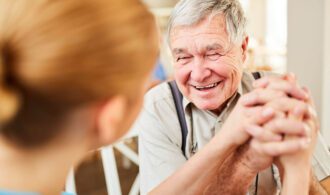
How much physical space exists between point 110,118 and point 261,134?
44cm

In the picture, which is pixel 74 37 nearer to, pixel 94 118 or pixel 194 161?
pixel 94 118

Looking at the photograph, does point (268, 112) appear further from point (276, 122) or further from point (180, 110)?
point (180, 110)

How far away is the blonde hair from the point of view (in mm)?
542

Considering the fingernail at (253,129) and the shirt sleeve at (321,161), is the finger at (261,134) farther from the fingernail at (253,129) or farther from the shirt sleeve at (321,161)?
the shirt sleeve at (321,161)

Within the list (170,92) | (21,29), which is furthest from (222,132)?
(21,29)

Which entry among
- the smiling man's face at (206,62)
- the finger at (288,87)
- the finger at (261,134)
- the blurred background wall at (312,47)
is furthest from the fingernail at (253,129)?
the blurred background wall at (312,47)

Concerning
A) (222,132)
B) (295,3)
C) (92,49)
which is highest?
(295,3)

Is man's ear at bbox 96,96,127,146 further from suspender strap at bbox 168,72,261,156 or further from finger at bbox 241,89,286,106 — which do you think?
suspender strap at bbox 168,72,261,156

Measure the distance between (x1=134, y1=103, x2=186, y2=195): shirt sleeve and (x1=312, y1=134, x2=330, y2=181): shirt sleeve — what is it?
1.48 feet

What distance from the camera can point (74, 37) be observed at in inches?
21.6

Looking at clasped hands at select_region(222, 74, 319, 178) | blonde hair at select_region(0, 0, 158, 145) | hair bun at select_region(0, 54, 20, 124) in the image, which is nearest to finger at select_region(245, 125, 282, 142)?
clasped hands at select_region(222, 74, 319, 178)

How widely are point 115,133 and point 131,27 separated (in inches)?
7.1

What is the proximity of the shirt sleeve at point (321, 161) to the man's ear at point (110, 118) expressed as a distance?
91cm

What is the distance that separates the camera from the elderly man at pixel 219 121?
94cm
